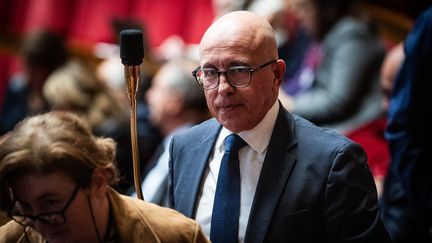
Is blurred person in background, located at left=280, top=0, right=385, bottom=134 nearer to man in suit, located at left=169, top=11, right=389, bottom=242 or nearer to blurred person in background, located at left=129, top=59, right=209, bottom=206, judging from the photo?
blurred person in background, located at left=129, top=59, right=209, bottom=206

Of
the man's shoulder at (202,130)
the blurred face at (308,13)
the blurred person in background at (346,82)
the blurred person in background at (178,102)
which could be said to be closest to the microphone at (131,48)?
the man's shoulder at (202,130)

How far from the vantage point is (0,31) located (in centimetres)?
635

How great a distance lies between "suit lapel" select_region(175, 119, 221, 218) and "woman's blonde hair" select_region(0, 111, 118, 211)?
37cm

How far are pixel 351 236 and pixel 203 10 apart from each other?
4.09 m

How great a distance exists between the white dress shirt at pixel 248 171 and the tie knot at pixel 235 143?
1 centimetres

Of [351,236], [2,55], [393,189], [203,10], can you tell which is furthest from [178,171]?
[2,55]

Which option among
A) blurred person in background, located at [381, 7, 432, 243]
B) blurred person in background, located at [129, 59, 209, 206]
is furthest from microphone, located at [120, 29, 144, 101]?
blurred person in background, located at [129, 59, 209, 206]

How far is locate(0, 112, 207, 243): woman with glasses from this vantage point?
177cm

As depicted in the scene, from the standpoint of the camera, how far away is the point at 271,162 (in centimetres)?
212

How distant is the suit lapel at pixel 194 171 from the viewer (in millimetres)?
2209

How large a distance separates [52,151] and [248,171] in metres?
0.60

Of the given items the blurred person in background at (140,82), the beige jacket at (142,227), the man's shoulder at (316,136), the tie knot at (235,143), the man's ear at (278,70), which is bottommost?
the blurred person in background at (140,82)

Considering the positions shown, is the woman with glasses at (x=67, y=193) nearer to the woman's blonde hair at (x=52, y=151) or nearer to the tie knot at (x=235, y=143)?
the woman's blonde hair at (x=52, y=151)

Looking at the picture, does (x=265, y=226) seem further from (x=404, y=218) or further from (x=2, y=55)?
(x=2, y=55)
